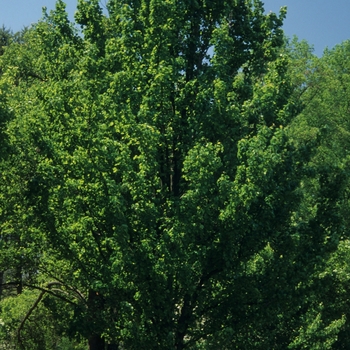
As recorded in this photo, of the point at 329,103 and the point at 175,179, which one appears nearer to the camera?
the point at 175,179

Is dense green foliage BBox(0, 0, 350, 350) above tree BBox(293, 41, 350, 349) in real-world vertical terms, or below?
below

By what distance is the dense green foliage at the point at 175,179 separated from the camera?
12.4 meters

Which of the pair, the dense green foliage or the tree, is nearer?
the dense green foliage

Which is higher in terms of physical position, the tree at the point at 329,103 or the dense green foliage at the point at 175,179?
the tree at the point at 329,103

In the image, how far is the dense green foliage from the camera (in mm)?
12375

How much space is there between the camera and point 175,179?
13891 millimetres

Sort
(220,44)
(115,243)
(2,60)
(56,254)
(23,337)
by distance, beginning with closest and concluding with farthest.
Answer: (115,243) → (220,44) → (56,254) → (23,337) → (2,60)

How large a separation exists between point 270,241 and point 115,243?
3.04m

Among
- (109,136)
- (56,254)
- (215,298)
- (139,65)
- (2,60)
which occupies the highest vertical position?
(2,60)

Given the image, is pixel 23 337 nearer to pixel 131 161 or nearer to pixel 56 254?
pixel 56 254

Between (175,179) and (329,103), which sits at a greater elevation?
(329,103)

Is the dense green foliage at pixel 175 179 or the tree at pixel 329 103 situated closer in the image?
the dense green foliage at pixel 175 179

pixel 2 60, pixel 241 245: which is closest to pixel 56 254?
pixel 241 245

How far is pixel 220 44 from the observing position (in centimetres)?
1393
